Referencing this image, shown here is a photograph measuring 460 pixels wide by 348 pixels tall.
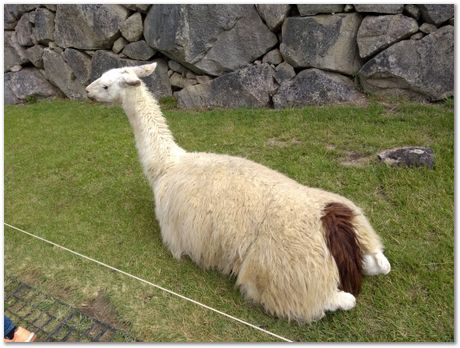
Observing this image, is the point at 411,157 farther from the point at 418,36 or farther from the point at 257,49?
the point at 257,49

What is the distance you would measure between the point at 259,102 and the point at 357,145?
171cm

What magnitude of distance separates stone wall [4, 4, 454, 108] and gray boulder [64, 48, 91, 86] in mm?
16

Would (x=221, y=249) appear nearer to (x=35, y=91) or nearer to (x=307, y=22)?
(x=307, y=22)

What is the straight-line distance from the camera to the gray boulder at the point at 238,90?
4793mm

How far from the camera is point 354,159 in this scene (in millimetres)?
3223

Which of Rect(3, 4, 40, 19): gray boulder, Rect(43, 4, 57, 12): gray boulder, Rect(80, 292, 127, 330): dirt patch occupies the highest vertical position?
Rect(3, 4, 40, 19): gray boulder

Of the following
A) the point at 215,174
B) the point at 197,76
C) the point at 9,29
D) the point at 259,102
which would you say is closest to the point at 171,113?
the point at 197,76

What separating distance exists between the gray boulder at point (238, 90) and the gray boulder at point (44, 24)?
290cm

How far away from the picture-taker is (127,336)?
1.90 metres

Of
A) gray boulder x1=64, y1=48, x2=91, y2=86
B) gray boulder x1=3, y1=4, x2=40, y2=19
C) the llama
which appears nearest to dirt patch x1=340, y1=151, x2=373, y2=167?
the llama

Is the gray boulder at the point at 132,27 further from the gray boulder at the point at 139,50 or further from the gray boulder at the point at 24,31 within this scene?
the gray boulder at the point at 24,31

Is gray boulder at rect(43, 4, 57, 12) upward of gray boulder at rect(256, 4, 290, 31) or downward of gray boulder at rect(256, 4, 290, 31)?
upward

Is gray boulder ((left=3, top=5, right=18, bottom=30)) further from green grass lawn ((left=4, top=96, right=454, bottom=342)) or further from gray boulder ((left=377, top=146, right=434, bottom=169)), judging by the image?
gray boulder ((left=377, top=146, right=434, bottom=169))

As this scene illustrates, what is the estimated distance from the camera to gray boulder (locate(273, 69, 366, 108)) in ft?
14.5
